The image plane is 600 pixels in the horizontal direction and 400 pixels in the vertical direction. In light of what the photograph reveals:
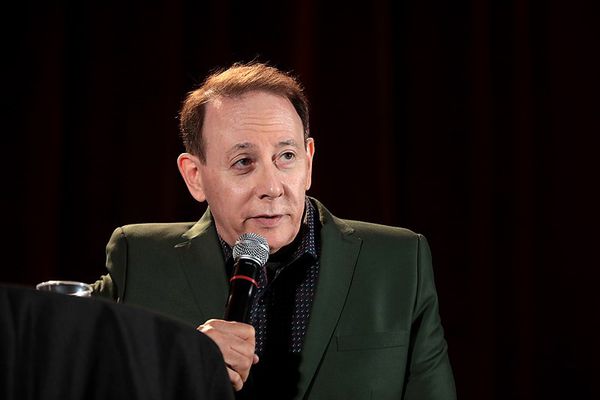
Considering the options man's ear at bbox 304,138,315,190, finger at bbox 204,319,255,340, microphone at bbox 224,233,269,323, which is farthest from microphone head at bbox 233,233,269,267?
man's ear at bbox 304,138,315,190

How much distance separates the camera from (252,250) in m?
1.43

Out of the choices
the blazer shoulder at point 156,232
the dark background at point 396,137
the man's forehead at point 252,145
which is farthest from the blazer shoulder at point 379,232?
the dark background at point 396,137

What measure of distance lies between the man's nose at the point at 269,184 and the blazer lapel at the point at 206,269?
17 centimetres

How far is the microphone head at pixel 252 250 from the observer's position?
4.66 ft

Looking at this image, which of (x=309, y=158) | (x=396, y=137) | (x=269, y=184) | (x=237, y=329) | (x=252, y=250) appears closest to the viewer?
(x=237, y=329)

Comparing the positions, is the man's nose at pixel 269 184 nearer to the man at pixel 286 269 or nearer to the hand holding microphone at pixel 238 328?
the man at pixel 286 269

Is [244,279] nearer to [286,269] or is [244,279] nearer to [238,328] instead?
[238,328]

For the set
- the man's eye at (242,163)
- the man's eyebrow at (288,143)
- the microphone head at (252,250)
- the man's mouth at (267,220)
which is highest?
the man's eyebrow at (288,143)

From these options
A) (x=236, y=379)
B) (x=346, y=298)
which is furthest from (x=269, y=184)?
(x=236, y=379)

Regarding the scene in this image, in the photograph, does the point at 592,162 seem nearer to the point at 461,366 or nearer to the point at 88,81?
the point at 461,366

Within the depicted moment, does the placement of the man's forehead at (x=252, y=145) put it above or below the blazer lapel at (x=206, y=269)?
above

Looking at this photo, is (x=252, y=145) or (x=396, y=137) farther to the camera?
(x=396, y=137)

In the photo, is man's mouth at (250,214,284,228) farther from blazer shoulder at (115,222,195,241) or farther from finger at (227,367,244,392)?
finger at (227,367,244,392)

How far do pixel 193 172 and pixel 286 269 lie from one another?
1.01 ft
